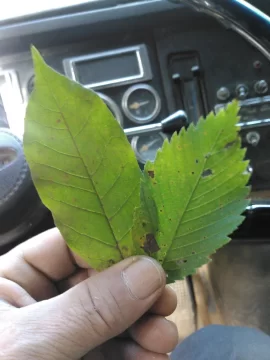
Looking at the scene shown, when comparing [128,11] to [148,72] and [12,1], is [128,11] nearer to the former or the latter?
[148,72]

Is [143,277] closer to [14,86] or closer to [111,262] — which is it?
[111,262]

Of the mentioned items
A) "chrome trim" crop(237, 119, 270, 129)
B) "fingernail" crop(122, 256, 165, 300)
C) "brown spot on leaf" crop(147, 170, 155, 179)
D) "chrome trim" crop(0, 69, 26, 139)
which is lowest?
"fingernail" crop(122, 256, 165, 300)

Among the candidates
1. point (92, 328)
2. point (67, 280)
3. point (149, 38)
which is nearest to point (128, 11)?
point (149, 38)

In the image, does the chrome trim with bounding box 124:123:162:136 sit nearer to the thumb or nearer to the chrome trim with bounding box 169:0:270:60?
the chrome trim with bounding box 169:0:270:60

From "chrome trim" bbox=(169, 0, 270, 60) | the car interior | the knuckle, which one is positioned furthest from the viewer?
the car interior

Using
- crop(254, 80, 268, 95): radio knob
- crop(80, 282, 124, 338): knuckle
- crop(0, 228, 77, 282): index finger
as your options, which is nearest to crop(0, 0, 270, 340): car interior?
crop(254, 80, 268, 95): radio knob

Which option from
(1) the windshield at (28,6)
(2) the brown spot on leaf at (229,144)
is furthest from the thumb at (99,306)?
(1) the windshield at (28,6)

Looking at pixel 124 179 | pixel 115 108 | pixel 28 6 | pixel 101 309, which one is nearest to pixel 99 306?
pixel 101 309
